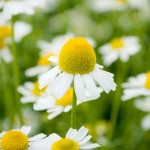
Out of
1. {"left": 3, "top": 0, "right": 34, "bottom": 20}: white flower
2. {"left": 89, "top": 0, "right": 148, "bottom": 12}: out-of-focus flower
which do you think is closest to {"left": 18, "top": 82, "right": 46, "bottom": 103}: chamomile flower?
{"left": 3, "top": 0, "right": 34, "bottom": 20}: white flower

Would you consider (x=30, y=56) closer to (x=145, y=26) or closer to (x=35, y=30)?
(x=35, y=30)

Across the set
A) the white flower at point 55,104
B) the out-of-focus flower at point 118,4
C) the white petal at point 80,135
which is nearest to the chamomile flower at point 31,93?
the white flower at point 55,104

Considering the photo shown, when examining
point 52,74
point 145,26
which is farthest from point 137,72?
point 52,74

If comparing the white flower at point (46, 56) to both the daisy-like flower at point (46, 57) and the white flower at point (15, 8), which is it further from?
the white flower at point (15, 8)

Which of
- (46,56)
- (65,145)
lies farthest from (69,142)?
(46,56)

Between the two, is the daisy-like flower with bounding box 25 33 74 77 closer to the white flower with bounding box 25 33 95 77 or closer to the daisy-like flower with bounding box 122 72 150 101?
the white flower with bounding box 25 33 95 77

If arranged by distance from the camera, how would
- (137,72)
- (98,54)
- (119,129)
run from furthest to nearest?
(98,54)
(137,72)
(119,129)
